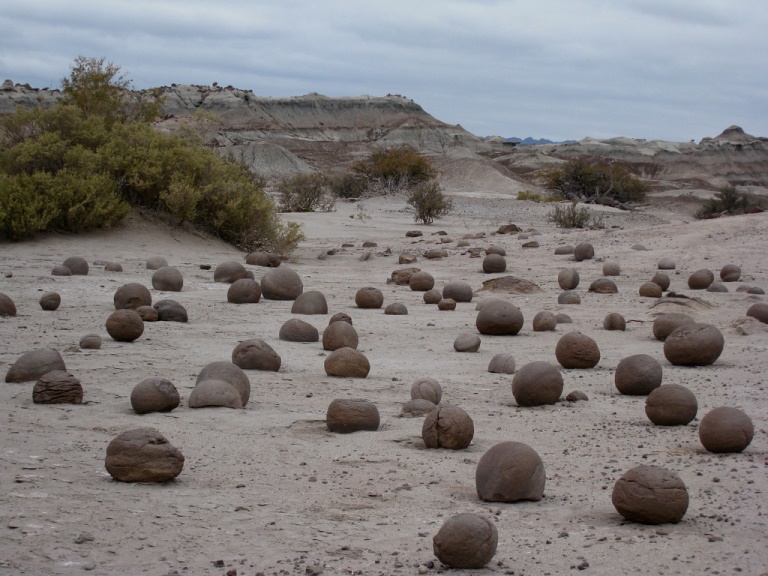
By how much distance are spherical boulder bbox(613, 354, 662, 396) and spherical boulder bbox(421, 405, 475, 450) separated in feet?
5.92

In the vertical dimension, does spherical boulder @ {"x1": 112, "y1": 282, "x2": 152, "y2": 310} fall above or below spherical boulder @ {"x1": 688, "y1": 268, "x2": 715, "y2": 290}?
below

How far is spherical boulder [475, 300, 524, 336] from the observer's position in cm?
902

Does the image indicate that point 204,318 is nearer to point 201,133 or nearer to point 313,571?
point 313,571

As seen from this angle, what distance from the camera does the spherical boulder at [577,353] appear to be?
7.32 metres

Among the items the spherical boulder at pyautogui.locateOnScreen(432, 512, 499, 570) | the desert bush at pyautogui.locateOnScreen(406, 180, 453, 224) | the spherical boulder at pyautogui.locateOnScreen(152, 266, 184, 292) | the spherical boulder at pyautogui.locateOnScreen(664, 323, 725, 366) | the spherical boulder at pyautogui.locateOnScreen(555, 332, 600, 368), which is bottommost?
the spherical boulder at pyautogui.locateOnScreen(152, 266, 184, 292)

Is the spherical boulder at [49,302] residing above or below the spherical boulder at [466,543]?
below

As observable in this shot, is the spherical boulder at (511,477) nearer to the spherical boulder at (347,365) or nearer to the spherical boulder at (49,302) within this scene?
the spherical boulder at (347,365)

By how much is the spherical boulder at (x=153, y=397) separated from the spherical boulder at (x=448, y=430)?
1.56 m

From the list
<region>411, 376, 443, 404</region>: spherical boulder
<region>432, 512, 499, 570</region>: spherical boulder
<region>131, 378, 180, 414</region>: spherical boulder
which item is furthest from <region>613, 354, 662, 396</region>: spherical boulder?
<region>432, 512, 499, 570</region>: spherical boulder

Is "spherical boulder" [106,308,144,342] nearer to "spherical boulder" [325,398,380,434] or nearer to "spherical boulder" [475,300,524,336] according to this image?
"spherical boulder" [325,398,380,434]

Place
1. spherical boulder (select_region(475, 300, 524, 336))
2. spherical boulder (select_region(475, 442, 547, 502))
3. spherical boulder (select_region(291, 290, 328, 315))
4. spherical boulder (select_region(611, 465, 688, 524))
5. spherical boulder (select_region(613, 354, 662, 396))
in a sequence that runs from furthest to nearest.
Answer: spherical boulder (select_region(291, 290, 328, 315)) < spherical boulder (select_region(475, 300, 524, 336)) < spherical boulder (select_region(613, 354, 662, 396)) < spherical boulder (select_region(475, 442, 547, 502)) < spherical boulder (select_region(611, 465, 688, 524))

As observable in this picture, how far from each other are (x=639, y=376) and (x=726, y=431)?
166cm

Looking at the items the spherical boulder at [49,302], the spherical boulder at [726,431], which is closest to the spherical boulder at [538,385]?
the spherical boulder at [726,431]

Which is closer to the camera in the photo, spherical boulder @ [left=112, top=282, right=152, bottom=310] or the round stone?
spherical boulder @ [left=112, top=282, right=152, bottom=310]
